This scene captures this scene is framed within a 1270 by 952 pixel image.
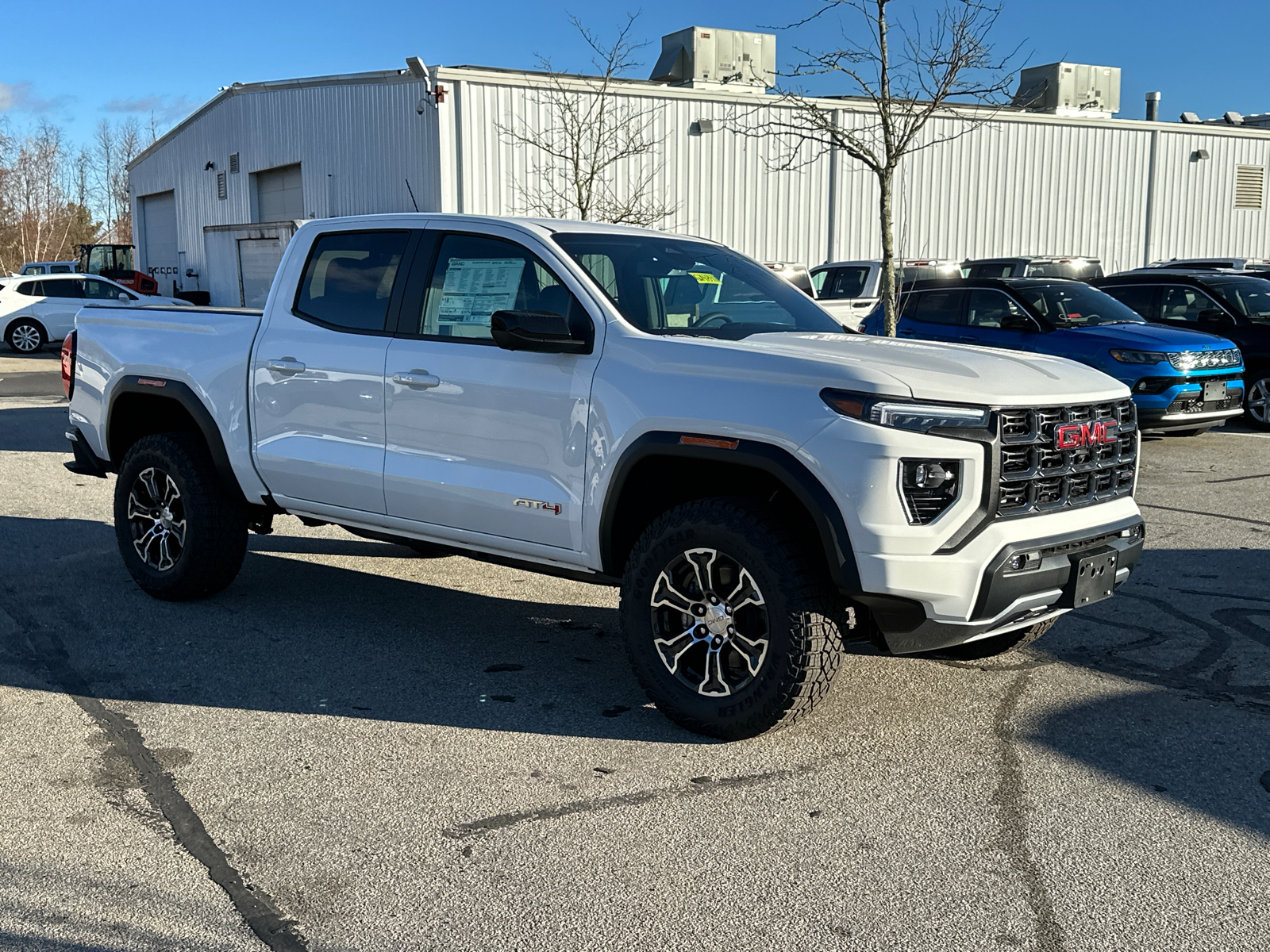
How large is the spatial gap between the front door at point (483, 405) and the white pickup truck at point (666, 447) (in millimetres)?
12

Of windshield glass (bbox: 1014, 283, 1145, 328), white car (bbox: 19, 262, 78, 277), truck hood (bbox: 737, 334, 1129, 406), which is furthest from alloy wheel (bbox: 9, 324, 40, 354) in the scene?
truck hood (bbox: 737, 334, 1129, 406)

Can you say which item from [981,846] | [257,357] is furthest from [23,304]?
[981,846]

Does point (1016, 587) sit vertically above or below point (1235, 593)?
above

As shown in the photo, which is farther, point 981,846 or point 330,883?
point 981,846

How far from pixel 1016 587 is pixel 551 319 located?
75.5 inches

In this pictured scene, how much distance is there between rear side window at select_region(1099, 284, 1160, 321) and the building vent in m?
22.2

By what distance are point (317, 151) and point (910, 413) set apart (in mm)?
27246

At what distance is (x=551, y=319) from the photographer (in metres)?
4.65

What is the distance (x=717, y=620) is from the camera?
446cm

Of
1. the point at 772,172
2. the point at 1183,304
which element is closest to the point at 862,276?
the point at 1183,304

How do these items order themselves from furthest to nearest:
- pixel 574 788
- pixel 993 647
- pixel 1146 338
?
1. pixel 1146 338
2. pixel 993 647
3. pixel 574 788

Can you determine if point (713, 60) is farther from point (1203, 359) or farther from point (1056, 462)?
point (1056, 462)

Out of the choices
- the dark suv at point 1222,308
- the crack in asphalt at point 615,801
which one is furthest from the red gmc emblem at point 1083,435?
the dark suv at point 1222,308

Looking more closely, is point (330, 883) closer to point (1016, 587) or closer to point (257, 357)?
point (1016, 587)
